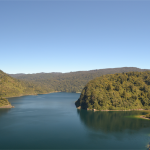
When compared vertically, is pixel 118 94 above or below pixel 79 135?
above

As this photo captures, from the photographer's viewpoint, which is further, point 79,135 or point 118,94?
point 118,94

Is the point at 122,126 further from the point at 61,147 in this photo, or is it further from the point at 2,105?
the point at 2,105

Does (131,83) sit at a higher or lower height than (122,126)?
higher

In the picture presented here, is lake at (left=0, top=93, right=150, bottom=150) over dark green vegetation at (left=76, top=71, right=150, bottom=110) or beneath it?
beneath

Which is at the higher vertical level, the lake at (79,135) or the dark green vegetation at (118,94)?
the dark green vegetation at (118,94)

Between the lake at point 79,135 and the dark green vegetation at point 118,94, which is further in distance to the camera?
the dark green vegetation at point 118,94

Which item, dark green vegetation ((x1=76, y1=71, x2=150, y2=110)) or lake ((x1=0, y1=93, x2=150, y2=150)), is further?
dark green vegetation ((x1=76, y1=71, x2=150, y2=110))

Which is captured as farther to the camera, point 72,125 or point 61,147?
point 72,125

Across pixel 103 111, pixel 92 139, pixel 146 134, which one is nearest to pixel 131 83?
pixel 103 111
